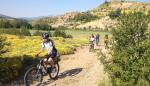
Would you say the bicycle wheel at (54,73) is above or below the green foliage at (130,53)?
below

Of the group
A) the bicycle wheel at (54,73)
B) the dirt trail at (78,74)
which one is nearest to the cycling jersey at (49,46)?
the bicycle wheel at (54,73)

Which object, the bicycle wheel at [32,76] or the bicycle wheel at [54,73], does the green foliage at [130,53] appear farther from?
the bicycle wheel at [54,73]

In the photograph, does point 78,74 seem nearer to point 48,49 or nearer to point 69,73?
point 69,73

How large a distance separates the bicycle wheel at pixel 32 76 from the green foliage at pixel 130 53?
3.53 m

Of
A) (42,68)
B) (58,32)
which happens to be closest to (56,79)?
(42,68)

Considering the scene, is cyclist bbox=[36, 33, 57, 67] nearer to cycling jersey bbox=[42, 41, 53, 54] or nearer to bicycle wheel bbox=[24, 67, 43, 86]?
cycling jersey bbox=[42, 41, 53, 54]

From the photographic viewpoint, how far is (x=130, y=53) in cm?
1277

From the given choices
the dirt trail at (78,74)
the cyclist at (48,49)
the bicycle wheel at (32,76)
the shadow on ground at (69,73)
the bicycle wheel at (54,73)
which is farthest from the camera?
the shadow on ground at (69,73)

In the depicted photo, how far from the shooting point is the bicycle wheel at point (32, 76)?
14.7 metres

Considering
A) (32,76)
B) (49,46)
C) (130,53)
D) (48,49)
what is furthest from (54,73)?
(130,53)

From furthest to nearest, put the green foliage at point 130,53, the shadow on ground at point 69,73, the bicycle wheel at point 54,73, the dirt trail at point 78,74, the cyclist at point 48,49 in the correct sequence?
1. the shadow on ground at point 69,73
2. the bicycle wheel at point 54,73
3. the dirt trail at point 78,74
4. the cyclist at point 48,49
5. the green foliage at point 130,53

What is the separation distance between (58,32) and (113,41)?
4517 cm

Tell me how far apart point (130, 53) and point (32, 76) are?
492cm

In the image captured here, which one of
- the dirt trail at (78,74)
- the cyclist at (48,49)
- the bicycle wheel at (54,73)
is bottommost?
the dirt trail at (78,74)
